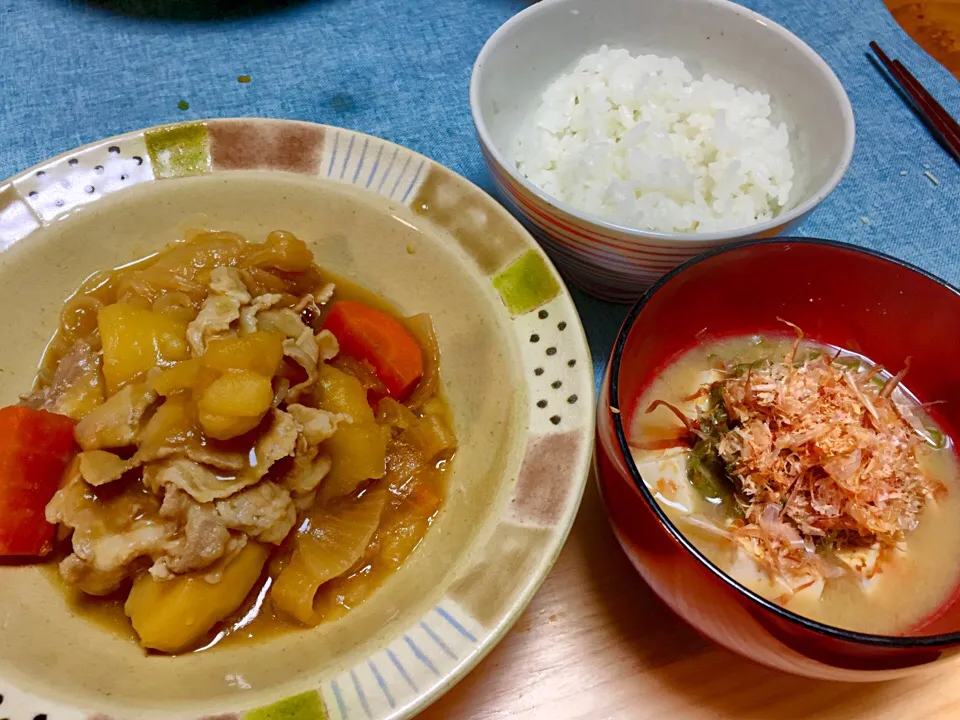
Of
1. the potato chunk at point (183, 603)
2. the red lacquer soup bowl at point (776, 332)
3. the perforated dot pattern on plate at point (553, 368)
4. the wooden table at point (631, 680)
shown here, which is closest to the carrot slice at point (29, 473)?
the potato chunk at point (183, 603)

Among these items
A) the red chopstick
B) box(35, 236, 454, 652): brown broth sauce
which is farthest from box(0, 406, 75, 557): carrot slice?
the red chopstick

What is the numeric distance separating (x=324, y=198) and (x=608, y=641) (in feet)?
3.91

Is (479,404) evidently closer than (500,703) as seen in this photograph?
No

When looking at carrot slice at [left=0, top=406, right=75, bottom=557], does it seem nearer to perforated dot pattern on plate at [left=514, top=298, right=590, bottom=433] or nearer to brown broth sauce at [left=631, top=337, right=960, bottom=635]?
perforated dot pattern on plate at [left=514, top=298, right=590, bottom=433]

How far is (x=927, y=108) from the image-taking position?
2469 millimetres

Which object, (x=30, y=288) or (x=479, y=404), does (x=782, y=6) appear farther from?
(x=30, y=288)

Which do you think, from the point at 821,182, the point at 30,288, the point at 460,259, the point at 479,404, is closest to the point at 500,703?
the point at 479,404

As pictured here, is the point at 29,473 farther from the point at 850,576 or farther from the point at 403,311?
the point at 850,576

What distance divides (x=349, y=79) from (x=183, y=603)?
1915 millimetres

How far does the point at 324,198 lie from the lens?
1.70 metres

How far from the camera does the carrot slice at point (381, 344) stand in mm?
1627

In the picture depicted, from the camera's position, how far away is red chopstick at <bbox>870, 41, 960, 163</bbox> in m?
2.40

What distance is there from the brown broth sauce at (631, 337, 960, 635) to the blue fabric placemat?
90cm

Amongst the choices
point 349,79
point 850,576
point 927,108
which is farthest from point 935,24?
point 850,576
